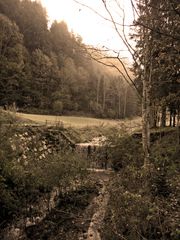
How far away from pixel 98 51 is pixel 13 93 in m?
23.2

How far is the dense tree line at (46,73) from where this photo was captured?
28625mm

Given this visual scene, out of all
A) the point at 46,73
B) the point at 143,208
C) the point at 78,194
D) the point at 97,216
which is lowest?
the point at 97,216

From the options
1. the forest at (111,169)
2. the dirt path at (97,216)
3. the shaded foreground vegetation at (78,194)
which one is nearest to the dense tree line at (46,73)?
the forest at (111,169)

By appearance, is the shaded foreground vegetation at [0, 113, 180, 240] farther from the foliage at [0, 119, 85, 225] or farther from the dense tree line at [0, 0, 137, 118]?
the dense tree line at [0, 0, 137, 118]

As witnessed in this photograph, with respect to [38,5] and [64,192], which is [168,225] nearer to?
[64,192]

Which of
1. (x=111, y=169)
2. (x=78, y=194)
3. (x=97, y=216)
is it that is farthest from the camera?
(x=111, y=169)

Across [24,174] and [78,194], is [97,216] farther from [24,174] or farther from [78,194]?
[24,174]

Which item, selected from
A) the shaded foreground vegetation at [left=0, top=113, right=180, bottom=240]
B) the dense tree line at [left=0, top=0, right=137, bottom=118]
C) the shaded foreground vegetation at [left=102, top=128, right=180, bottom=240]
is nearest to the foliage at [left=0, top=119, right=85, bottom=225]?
the shaded foreground vegetation at [left=0, top=113, right=180, bottom=240]

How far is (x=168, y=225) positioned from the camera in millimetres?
4051

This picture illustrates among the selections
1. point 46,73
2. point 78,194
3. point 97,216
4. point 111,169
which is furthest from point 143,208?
point 46,73

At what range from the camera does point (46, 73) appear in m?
31.0

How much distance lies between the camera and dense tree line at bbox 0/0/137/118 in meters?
28.6

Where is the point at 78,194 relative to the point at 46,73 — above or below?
below

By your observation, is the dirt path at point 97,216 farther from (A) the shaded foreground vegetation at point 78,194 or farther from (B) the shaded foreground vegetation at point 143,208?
(B) the shaded foreground vegetation at point 143,208
